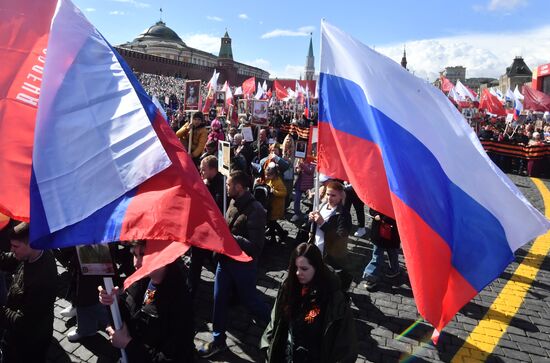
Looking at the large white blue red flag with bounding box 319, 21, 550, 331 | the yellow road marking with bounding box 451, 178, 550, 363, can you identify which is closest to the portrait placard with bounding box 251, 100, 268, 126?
the yellow road marking with bounding box 451, 178, 550, 363

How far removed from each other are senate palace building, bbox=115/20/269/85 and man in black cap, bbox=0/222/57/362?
65592 millimetres

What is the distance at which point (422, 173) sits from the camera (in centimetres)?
301

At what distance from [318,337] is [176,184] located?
1505mm

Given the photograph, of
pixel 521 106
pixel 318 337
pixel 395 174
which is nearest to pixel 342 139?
pixel 395 174

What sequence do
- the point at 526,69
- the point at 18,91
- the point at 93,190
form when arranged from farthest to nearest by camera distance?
the point at 526,69
the point at 18,91
the point at 93,190

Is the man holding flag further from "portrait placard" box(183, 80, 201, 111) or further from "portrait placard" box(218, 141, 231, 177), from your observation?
"portrait placard" box(183, 80, 201, 111)

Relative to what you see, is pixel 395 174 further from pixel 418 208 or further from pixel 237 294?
pixel 237 294

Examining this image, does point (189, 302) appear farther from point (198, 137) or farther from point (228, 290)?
point (198, 137)

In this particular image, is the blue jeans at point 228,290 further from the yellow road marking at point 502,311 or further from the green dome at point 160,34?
the green dome at point 160,34

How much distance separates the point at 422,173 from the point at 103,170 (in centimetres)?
219

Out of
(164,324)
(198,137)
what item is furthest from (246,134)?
(164,324)

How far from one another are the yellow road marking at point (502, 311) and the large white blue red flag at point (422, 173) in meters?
2.05

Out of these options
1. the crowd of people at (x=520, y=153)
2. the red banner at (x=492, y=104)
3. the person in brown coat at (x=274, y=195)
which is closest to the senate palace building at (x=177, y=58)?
the red banner at (x=492, y=104)

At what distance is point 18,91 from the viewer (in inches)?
109
